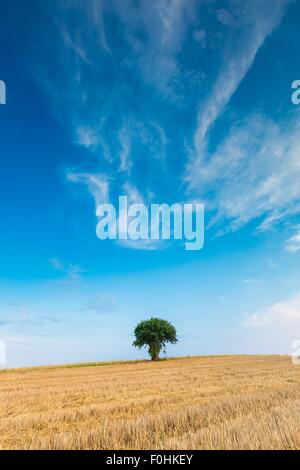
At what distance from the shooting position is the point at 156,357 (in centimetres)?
6266

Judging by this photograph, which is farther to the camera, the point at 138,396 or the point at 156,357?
the point at 156,357

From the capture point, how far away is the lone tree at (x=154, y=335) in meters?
62.7

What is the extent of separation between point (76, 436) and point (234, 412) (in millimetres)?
4718

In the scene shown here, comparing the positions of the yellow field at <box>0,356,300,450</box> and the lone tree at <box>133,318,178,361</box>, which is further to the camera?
the lone tree at <box>133,318,178,361</box>

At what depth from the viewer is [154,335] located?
62.6m

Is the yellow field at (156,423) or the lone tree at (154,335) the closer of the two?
the yellow field at (156,423)

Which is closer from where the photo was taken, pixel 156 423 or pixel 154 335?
pixel 156 423

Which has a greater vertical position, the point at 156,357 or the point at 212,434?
the point at 212,434

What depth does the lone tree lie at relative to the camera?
62719mm
